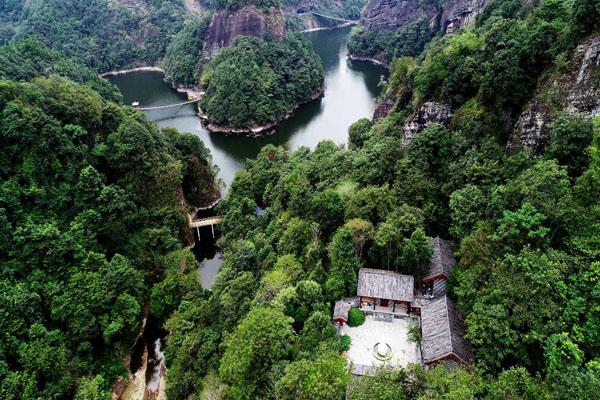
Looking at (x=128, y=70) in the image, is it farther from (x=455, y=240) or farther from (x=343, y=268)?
(x=455, y=240)

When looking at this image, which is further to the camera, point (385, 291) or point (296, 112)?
point (296, 112)

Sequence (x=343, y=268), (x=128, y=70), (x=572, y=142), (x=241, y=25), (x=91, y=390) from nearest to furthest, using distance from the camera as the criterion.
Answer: (x=572, y=142)
(x=343, y=268)
(x=91, y=390)
(x=241, y=25)
(x=128, y=70)

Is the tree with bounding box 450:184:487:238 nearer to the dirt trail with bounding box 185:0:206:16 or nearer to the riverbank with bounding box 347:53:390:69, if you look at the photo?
the riverbank with bounding box 347:53:390:69

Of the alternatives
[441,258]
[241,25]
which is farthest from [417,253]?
[241,25]

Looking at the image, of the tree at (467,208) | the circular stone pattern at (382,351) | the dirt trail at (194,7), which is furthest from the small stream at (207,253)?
the dirt trail at (194,7)

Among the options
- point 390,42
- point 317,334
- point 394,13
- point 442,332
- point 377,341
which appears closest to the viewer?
point 442,332

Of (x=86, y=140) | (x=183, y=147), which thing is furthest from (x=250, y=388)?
(x=183, y=147)

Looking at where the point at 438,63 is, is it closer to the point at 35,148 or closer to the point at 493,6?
the point at 493,6

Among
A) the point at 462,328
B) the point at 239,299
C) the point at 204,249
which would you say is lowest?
the point at 204,249
